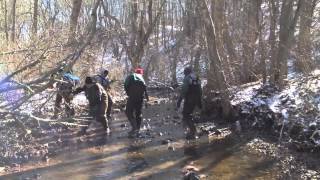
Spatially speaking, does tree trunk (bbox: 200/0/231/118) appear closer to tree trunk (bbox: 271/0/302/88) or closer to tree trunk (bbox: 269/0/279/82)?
tree trunk (bbox: 271/0/302/88)

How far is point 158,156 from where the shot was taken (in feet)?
37.8

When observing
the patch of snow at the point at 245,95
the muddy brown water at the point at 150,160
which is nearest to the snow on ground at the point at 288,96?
the patch of snow at the point at 245,95

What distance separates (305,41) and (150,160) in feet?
21.2

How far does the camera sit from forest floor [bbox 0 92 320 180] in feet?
33.0

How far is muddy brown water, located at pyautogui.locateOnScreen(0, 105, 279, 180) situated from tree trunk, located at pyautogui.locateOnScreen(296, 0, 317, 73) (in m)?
2.64

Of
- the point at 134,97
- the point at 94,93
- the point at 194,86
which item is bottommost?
the point at 134,97

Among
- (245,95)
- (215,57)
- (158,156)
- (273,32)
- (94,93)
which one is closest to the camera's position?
(158,156)

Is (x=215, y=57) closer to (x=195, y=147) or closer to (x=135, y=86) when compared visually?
(x=135, y=86)

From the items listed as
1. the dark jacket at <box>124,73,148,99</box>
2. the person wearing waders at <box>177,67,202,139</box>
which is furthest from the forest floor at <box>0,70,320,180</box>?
the dark jacket at <box>124,73,148,99</box>


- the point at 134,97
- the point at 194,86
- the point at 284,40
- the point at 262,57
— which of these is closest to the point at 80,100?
the point at 134,97

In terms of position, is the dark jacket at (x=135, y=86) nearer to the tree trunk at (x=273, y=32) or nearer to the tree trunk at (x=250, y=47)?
the tree trunk at (x=273, y=32)

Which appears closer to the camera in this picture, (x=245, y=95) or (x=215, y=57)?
(x=215, y=57)

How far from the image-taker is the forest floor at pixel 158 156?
1005cm

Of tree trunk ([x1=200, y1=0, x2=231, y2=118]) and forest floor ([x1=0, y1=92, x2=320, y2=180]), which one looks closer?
forest floor ([x1=0, y1=92, x2=320, y2=180])
